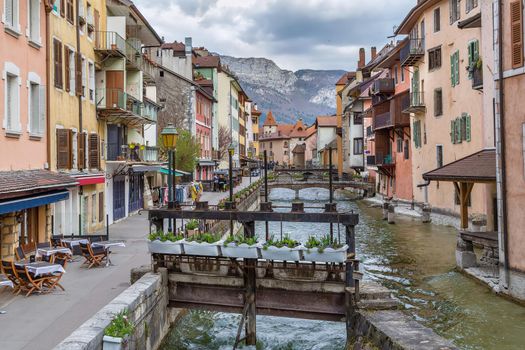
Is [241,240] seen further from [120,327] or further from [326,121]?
[326,121]

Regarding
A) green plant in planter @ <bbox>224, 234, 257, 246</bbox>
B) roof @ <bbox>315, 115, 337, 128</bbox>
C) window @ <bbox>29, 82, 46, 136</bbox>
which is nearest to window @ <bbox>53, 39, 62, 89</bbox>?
window @ <bbox>29, 82, 46, 136</bbox>

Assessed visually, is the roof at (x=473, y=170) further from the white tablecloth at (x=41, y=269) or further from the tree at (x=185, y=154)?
the tree at (x=185, y=154)

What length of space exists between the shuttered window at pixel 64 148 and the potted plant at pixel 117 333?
1292 cm

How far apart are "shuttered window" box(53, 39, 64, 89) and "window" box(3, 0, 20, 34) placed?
3.22 metres

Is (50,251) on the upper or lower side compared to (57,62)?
lower

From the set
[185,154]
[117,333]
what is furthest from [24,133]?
[185,154]

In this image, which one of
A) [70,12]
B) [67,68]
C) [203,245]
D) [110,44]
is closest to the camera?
[203,245]

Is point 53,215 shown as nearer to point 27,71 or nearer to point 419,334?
point 27,71

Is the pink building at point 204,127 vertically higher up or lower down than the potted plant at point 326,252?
higher up

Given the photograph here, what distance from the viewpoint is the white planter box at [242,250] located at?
11.1 meters

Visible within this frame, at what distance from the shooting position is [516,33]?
1366cm

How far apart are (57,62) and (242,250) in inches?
500

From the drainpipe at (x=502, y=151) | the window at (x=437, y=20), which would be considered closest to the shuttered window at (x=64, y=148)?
the drainpipe at (x=502, y=151)

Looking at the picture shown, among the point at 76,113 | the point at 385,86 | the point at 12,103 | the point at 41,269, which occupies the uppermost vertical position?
the point at 385,86
